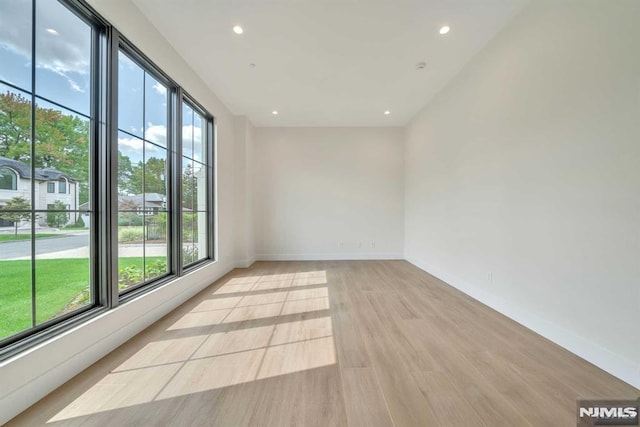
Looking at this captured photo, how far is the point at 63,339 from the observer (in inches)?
62.9

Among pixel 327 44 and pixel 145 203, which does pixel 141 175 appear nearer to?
pixel 145 203

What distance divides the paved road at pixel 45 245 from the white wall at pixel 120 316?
1.91ft

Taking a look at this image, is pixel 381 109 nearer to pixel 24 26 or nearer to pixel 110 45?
pixel 110 45

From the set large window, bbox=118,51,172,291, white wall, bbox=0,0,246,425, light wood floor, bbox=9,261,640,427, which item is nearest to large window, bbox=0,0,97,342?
white wall, bbox=0,0,246,425

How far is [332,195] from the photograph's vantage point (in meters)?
5.70

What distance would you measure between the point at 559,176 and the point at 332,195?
4040mm

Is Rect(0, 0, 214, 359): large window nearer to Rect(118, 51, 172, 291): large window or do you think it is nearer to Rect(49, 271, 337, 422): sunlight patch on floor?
Rect(118, 51, 172, 291): large window

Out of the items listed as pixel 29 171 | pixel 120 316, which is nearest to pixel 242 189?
pixel 120 316

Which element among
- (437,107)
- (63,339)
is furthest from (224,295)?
(437,107)

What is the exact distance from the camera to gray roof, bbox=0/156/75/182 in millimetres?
1418

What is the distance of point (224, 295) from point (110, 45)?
2.92 metres

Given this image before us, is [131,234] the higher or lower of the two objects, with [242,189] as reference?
lower

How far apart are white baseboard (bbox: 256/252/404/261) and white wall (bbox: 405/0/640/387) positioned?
88.1 inches

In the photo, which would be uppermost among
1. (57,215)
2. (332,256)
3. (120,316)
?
(57,215)
